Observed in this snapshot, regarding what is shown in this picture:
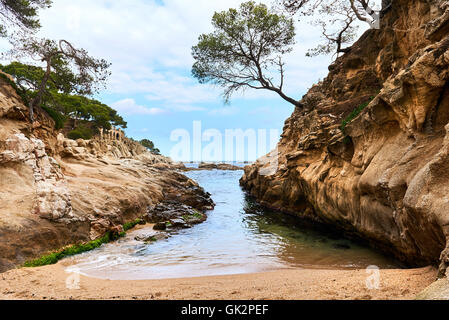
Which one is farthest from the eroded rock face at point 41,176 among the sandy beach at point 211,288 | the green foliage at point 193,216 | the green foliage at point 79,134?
the green foliage at point 79,134

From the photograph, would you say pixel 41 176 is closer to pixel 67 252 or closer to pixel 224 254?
pixel 67 252

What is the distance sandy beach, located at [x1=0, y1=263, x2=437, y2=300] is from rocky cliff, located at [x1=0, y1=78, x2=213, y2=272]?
60.4 inches

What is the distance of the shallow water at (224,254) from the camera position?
7.86 meters

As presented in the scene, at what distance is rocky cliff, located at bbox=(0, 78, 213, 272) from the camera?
788cm

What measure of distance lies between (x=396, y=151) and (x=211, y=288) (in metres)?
6.70

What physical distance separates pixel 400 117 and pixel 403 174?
2201mm

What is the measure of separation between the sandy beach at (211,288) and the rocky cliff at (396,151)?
90 cm

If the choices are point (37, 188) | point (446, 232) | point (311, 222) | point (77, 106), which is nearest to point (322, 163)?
point (311, 222)

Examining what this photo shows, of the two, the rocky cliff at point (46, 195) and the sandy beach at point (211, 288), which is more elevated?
the rocky cliff at point (46, 195)

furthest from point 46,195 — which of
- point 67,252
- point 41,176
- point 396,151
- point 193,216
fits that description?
point 396,151

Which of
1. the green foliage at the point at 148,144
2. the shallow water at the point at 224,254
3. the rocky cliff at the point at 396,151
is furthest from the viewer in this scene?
the green foliage at the point at 148,144

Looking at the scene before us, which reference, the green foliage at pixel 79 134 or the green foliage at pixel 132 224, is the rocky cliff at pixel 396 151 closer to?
the green foliage at pixel 132 224

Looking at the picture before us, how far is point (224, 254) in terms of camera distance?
985cm
